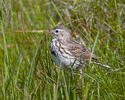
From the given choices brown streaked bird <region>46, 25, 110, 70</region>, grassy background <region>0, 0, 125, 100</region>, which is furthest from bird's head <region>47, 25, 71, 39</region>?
grassy background <region>0, 0, 125, 100</region>

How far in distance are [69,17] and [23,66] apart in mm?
1056

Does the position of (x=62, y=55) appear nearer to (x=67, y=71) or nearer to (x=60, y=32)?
(x=60, y=32)

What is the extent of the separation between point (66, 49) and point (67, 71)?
117 centimetres

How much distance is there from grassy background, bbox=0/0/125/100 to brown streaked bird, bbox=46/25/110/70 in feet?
0.44

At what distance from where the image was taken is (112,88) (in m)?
3.14

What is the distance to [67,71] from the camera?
11.2 feet

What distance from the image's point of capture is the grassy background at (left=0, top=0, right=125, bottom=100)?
303 cm

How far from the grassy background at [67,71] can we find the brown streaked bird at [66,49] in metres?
0.13

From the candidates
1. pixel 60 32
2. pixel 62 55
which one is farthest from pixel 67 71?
pixel 60 32

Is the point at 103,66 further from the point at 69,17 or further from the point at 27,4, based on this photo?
the point at 27,4

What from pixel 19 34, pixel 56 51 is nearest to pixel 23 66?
pixel 56 51

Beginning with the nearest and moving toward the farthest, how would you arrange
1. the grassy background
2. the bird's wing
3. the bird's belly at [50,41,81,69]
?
the grassy background
the bird's belly at [50,41,81,69]
the bird's wing

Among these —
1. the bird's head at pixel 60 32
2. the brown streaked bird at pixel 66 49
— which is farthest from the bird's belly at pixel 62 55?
the bird's head at pixel 60 32

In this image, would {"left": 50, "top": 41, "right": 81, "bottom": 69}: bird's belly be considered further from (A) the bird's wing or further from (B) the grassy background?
(B) the grassy background
